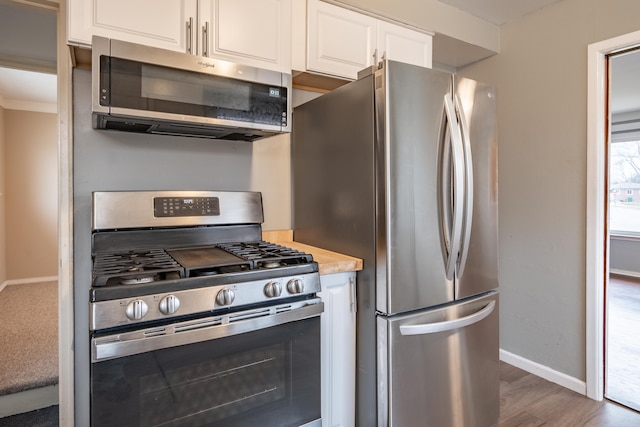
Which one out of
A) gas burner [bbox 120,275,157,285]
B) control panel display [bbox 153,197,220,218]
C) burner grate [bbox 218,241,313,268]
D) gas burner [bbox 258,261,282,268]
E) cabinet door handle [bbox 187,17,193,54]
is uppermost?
cabinet door handle [bbox 187,17,193,54]

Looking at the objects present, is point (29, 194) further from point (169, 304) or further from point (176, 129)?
point (169, 304)

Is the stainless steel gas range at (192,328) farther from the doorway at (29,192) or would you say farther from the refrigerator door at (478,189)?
the doorway at (29,192)

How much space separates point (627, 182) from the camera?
4664 millimetres

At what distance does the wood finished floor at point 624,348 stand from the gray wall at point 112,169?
242 centimetres

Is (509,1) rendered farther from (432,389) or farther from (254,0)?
(432,389)

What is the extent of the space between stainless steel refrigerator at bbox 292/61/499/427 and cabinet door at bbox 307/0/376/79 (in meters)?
0.22

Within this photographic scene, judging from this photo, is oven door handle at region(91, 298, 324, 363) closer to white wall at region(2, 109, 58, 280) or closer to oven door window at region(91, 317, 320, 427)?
oven door window at region(91, 317, 320, 427)

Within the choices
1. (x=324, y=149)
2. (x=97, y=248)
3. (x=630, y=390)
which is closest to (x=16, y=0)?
(x=97, y=248)

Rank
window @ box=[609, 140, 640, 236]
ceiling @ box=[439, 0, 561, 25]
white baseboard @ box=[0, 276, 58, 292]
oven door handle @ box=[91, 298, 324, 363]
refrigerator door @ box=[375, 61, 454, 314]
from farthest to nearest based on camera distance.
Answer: white baseboard @ box=[0, 276, 58, 292] → window @ box=[609, 140, 640, 236] → ceiling @ box=[439, 0, 561, 25] → refrigerator door @ box=[375, 61, 454, 314] → oven door handle @ box=[91, 298, 324, 363]

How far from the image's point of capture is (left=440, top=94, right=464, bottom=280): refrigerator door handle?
1.60m

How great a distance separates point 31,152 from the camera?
Result: 4.96 m

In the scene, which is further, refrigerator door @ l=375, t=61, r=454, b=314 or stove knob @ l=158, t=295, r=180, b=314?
refrigerator door @ l=375, t=61, r=454, b=314

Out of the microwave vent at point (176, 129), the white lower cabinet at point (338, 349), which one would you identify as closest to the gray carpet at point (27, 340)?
the microwave vent at point (176, 129)

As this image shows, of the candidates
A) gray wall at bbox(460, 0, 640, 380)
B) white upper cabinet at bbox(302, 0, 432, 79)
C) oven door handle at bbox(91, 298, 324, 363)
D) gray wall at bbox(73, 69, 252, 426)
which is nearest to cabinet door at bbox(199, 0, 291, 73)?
white upper cabinet at bbox(302, 0, 432, 79)
